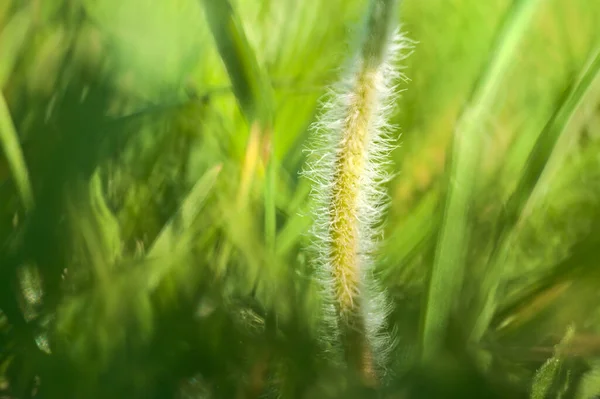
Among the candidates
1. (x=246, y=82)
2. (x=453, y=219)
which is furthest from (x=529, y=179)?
(x=246, y=82)

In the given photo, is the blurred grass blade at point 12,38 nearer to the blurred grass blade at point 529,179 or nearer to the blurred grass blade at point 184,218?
the blurred grass blade at point 184,218

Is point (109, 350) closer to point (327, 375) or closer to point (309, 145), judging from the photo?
point (327, 375)

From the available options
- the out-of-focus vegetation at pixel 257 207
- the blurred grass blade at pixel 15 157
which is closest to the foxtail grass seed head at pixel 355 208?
the out-of-focus vegetation at pixel 257 207

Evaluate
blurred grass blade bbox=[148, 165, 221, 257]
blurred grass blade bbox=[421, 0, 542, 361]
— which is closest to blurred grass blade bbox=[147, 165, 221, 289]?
blurred grass blade bbox=[148, 165, 221, 257]

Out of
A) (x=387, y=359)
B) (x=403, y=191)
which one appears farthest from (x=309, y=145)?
(x=387, y=359)

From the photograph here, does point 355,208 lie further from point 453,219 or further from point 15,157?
point 15,157

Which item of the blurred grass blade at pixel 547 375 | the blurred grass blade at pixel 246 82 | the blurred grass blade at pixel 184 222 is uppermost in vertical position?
the blurred grass blade at pixel 246 82

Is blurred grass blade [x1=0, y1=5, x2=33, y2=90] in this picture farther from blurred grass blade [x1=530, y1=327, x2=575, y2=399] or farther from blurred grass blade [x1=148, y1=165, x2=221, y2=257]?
blurred grass blade [x1=530, y1=327, x2=575, y2=399]
